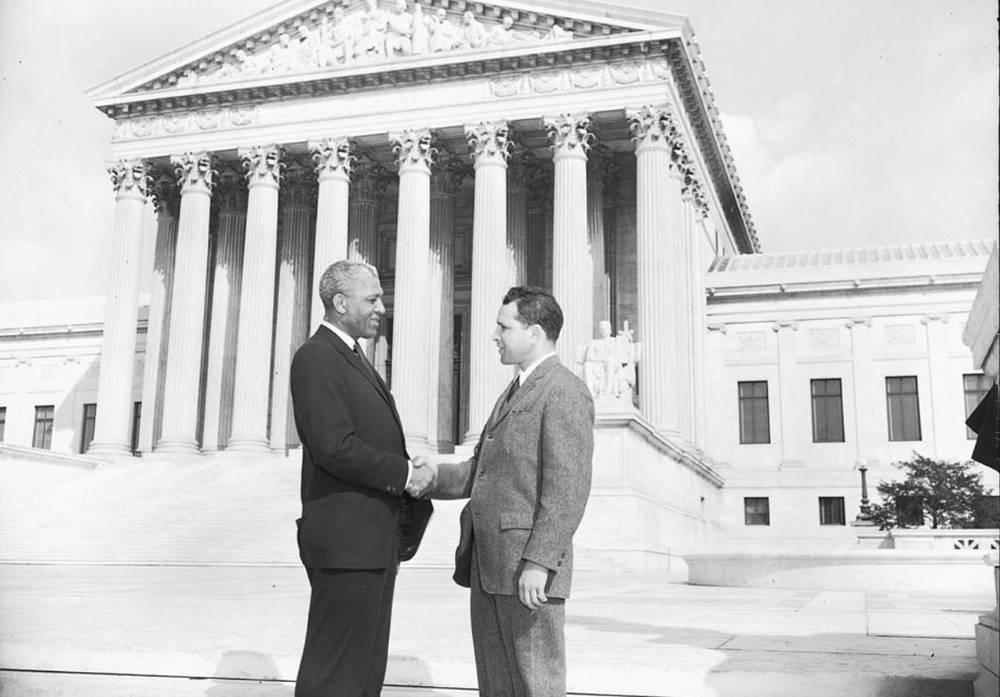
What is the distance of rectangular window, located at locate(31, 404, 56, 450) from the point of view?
52562mm

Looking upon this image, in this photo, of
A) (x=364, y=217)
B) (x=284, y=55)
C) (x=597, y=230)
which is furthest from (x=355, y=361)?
(x=364, y=217)

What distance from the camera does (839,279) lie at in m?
44.5

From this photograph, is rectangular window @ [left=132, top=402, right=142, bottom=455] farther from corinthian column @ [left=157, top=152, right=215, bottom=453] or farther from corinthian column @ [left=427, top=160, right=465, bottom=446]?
corinthian column @ [left=427, top=160, right=465, bottom=446]

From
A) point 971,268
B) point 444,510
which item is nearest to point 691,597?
point 444,510

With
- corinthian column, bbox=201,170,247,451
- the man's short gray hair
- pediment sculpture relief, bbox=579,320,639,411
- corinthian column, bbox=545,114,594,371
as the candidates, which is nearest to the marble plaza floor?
the man's short gray hair

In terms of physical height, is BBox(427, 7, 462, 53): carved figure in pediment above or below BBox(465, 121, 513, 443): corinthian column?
above

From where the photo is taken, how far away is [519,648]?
4969 millimetres

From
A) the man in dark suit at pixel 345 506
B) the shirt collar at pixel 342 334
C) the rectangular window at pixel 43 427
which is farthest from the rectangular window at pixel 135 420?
the man in dark suit at pixel 345 506

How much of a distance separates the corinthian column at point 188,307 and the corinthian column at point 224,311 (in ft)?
5.14

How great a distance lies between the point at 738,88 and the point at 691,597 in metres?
32.6

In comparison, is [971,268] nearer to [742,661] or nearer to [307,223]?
[307,223]

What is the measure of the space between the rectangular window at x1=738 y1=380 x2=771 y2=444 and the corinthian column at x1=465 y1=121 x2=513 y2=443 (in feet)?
40.9

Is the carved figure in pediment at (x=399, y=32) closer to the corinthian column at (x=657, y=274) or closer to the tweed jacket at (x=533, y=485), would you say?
the corinthian column at (x=657, y=274)

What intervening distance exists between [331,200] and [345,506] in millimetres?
35156
